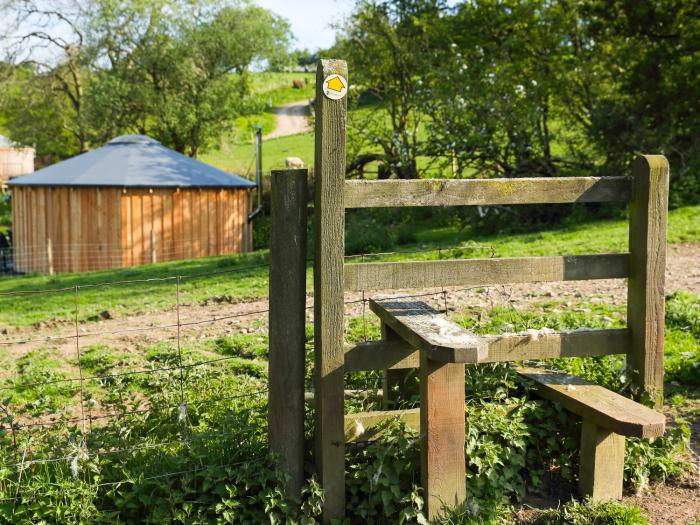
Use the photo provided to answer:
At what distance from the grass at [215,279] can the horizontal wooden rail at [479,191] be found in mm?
4736

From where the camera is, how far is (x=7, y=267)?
80.6ft

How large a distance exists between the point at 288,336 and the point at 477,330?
1.77 metres

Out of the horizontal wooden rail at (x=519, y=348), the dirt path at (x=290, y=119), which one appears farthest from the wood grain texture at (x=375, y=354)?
the dirt path at (x=290, y=119)

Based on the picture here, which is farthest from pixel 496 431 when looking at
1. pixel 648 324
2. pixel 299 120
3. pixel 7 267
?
pixel 299 120

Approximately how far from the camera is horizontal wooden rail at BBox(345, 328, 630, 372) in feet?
13.1

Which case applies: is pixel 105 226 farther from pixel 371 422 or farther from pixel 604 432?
pixel 604 432

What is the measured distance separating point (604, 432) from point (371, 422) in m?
1.24

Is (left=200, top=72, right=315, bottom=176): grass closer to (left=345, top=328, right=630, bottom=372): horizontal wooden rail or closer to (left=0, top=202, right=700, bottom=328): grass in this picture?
(left=0, top=202, right=700, bottom=328): grass

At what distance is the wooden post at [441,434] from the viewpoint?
3729mm

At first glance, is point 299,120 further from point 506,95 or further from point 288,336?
point 288,336

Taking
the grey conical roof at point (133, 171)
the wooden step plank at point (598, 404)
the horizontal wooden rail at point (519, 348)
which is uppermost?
the grey conical roof at point (133, 171)

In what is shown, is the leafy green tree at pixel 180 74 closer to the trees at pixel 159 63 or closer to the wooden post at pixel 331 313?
the trees at pixel 159 63

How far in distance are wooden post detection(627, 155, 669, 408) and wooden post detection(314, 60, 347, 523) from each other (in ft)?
5.91

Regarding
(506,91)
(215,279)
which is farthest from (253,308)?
(506,91)
